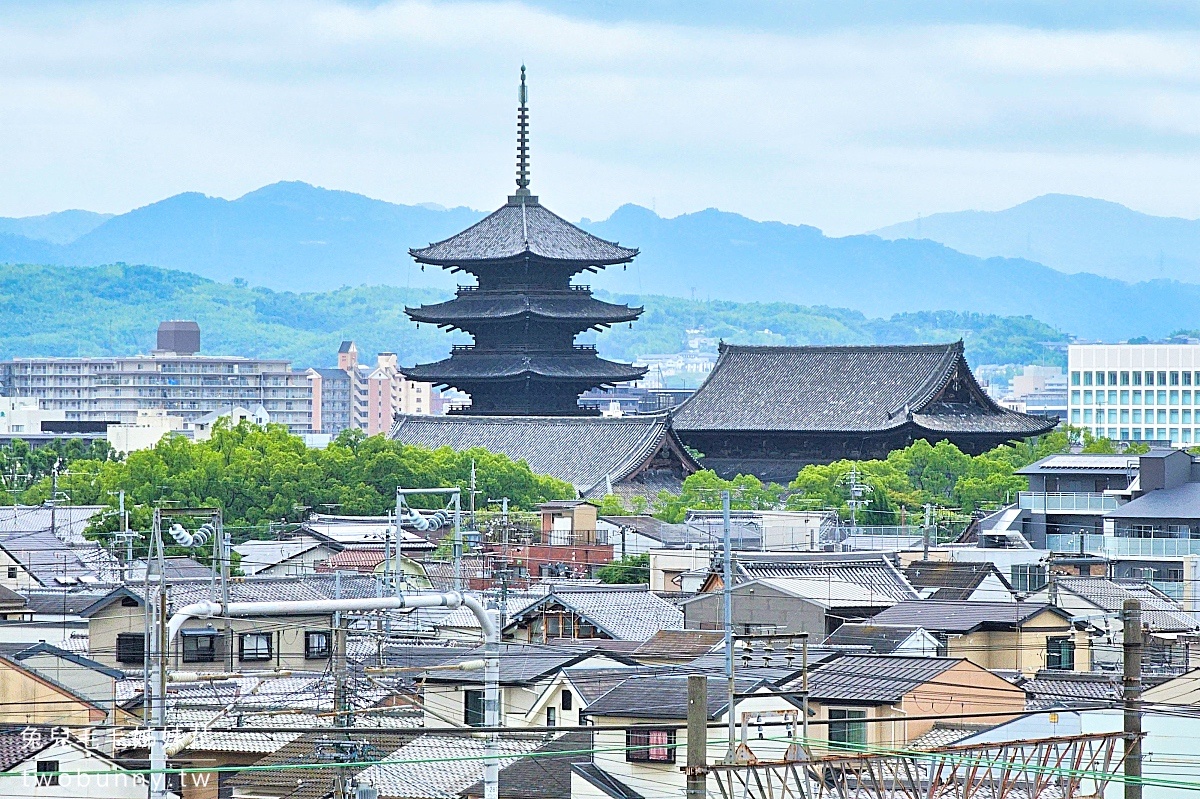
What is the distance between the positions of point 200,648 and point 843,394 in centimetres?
5318

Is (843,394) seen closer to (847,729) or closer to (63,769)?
(847,729)

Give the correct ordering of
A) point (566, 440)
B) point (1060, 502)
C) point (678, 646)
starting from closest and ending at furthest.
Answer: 1. point (678, 646)
2. point (1060, 502)
3. point (566, 440)

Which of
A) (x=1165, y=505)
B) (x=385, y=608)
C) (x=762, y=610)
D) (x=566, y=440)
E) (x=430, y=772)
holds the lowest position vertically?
(x=430, y=772)

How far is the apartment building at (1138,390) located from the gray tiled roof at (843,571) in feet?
387

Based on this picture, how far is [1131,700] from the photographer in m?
15.0

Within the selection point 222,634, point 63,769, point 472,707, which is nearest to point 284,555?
point 222,634

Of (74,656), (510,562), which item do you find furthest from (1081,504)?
(74,656)

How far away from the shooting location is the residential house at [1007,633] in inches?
1188

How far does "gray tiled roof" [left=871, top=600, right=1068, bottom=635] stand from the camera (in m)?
30.6

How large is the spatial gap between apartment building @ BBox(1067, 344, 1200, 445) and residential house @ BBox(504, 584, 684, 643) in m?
122

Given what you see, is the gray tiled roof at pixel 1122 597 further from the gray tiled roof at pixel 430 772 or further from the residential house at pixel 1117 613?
the gray tiled roof at pixel 430 772

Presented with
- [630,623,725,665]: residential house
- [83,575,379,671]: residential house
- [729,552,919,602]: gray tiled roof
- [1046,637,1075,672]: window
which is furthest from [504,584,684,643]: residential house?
[1046,637,1075,672]: window

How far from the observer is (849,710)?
77.7 feet

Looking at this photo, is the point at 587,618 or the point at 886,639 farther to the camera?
the point at 587,618
